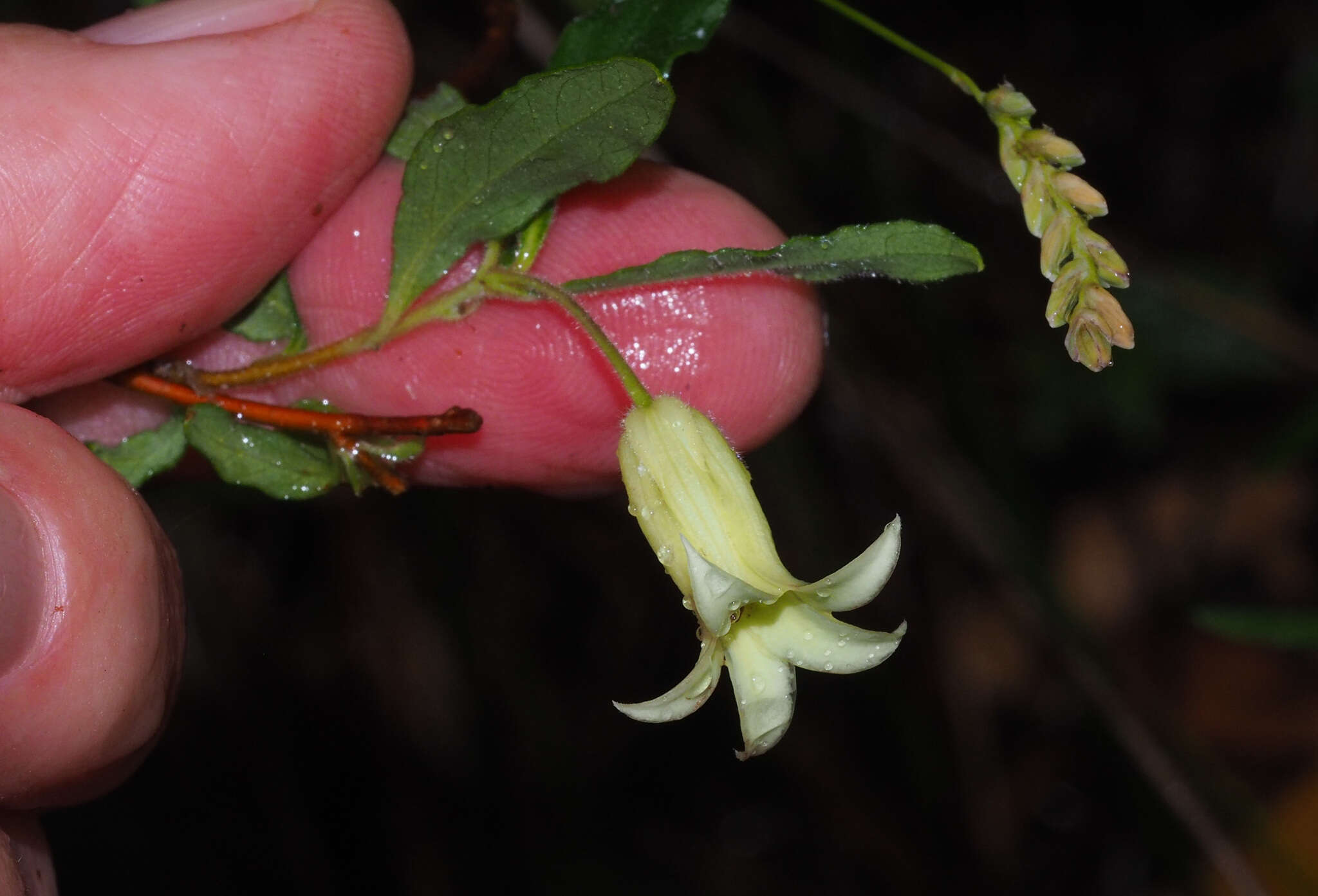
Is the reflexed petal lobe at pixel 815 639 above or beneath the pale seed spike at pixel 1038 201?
beneath

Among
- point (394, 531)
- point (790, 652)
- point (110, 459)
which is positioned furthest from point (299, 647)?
point (790, 652)

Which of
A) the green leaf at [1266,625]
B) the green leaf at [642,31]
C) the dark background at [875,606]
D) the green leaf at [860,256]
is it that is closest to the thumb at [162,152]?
the green leaf at [642,31]

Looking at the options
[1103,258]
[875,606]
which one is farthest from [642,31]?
[875,606]

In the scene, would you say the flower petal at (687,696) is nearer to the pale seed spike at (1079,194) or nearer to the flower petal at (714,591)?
the flower petal at (714,591)

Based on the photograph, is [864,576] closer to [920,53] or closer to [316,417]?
[920,53]

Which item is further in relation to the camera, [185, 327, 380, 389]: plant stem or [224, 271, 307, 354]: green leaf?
[224, 271, 307, 354]: green leaf

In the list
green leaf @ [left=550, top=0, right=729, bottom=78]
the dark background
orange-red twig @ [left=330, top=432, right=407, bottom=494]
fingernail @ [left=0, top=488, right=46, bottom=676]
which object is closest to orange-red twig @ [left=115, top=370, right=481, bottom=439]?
orange-red twig @ [left=330, top=432, right=407, bottom=494]

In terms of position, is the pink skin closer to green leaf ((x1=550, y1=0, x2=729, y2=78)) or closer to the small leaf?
the small leaf
